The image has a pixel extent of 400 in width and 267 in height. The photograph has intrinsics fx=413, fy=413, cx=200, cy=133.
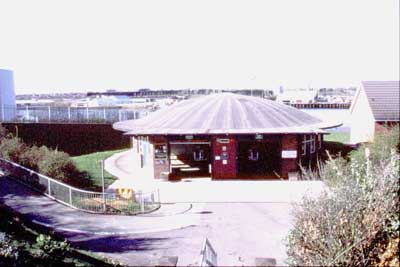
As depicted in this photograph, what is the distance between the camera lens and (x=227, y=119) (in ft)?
92.4

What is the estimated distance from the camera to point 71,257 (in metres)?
11.6

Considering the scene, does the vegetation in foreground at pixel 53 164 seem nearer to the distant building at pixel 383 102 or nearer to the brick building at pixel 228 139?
the brick building at pixel 228 139

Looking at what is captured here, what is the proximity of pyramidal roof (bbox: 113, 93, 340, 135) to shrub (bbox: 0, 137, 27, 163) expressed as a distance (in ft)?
22.0

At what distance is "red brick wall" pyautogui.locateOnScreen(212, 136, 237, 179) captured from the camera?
2583cm

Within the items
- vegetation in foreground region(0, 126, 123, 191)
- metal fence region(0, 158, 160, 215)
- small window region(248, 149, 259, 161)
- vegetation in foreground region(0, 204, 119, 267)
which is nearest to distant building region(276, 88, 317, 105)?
small window region(248, 149, 259, 161)

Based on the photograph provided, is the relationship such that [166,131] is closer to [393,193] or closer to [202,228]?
[202,228]

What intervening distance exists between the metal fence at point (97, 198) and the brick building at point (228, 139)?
5.53 m

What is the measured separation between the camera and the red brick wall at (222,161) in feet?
84.7

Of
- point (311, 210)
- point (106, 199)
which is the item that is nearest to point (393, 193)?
point (311, 210)

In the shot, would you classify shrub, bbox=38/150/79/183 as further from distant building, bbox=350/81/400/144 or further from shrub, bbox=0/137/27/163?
distant building, bbox=350/81/400/144

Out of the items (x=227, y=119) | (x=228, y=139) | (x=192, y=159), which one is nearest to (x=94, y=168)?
(x=192, y=159)

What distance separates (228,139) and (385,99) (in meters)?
10.7

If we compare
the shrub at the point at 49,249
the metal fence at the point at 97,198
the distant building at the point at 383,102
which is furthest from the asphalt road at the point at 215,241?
the distant building at the point at 383,102

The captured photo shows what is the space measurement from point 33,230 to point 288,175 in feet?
51.1
